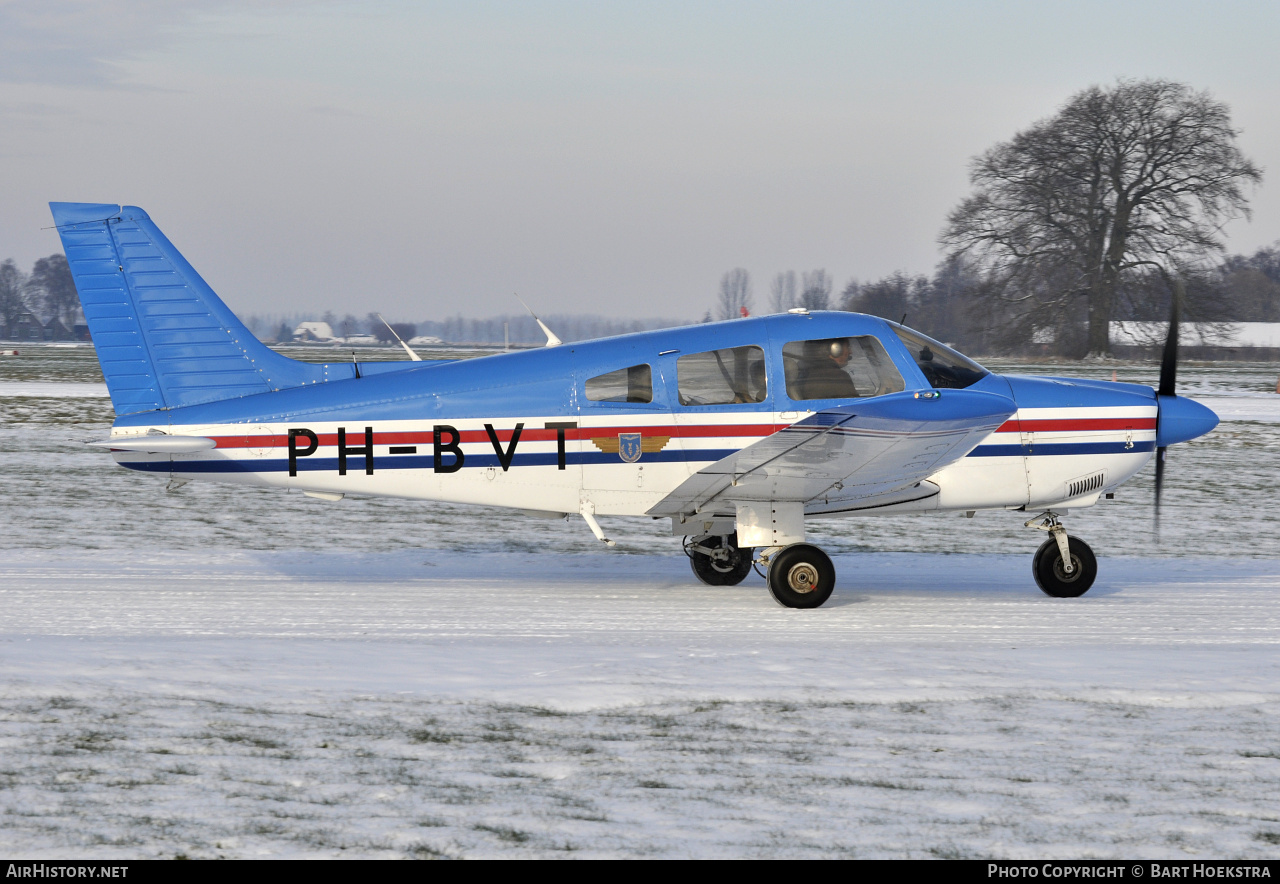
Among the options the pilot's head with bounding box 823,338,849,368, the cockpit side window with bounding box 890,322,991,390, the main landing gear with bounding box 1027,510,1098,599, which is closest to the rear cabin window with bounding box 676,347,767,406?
the pilot's head with bounding box 823,338,849,368

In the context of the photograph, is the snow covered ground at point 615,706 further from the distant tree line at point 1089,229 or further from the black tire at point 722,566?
the distant tree line at point 1089,229

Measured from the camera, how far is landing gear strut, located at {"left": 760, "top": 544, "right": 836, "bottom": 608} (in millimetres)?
8414

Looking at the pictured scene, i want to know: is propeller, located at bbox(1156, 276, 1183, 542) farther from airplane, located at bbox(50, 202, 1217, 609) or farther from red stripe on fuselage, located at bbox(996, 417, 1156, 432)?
airplane, located at bbox(50, 202, 1217, 609)

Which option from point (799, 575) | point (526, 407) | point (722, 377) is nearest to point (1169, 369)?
point (799, 575)

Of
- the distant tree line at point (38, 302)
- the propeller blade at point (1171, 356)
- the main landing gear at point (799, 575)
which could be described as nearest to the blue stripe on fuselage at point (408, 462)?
the main landing gear at point (799, 575)

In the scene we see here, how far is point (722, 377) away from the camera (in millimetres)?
8438

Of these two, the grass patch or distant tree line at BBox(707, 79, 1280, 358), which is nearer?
the grass patch

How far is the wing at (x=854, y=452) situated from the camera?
24.8 feet

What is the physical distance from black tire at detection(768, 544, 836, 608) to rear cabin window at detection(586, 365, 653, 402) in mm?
1585

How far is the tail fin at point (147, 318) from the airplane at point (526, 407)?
1cm

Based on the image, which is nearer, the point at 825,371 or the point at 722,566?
the point at 825,371

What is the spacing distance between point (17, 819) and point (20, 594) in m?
5.09

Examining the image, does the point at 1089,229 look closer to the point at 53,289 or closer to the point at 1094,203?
the point at 1094,203

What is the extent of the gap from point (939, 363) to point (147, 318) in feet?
19.2
